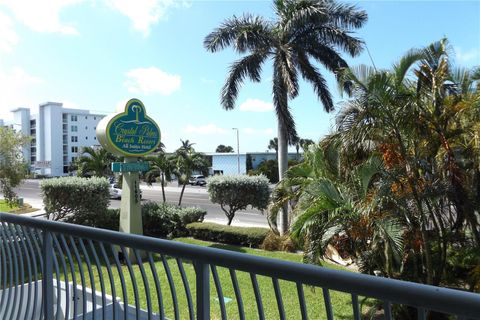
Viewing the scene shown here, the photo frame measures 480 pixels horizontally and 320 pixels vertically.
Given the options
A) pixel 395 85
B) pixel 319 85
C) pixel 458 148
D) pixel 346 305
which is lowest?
pixel 346 305

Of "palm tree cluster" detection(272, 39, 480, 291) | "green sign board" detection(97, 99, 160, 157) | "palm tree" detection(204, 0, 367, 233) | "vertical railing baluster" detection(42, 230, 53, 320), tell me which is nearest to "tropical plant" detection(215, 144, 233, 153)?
"palm tree" detection(204, 0, 367, 233)

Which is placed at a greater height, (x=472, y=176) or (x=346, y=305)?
(x=472, y=176)

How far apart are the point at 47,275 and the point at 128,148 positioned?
9.30 metres

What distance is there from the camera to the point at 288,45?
15.5m

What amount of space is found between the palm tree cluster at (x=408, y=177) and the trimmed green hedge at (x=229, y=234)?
18.7 feet

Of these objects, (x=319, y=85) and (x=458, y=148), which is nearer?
(x=458, y=148)

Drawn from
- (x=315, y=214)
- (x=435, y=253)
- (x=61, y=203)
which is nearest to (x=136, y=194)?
(x=61, y=203)

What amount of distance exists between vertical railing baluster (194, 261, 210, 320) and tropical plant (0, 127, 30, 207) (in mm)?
26853

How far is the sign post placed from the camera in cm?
1159

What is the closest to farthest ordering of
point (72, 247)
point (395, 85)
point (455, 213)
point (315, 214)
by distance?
point (72, 247) < point (395, 85) < point (315, 214) < point (455, 213)

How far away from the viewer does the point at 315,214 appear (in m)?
6.47

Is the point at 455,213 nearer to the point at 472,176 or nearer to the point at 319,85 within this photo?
the point at 472,176

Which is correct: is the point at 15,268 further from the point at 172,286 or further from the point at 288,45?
the point at 288,45

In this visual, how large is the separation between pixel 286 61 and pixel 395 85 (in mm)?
9409
